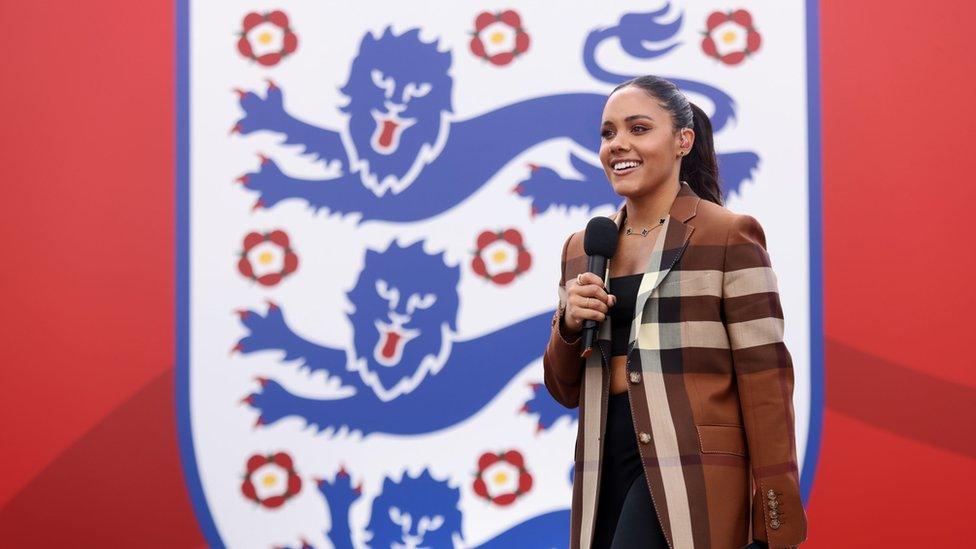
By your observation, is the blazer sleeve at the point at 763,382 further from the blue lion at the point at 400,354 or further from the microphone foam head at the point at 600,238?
the blue lion at the point at 400,354

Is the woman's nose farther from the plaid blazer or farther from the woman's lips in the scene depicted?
the plaid blazer

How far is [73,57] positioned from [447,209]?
4.27 feet

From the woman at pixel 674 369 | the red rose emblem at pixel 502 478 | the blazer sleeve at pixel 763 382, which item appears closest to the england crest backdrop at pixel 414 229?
the red rose emblem at pixel 502 478

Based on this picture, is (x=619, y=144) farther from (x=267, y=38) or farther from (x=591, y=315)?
(x=267, y=38)

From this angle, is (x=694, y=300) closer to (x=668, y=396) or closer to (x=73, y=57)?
(x=668, y=396)

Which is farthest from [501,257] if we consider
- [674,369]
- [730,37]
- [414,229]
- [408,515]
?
[674,369]

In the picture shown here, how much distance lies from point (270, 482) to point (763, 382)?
1.84 meters

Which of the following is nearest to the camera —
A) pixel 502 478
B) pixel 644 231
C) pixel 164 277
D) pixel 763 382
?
pixel 763 382

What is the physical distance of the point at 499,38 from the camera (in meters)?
3.14

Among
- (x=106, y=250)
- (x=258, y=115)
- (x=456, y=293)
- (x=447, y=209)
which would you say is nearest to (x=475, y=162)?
(x=447, y=209)

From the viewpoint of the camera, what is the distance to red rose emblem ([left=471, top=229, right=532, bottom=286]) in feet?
10.1

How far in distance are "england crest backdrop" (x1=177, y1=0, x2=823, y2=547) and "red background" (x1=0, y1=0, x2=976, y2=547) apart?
86mm

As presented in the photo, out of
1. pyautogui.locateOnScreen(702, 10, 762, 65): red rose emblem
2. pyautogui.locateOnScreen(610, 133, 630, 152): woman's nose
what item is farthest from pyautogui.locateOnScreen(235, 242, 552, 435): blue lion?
pyautogui.locateOnScreen(610, 133, 630, 152): woman's nose

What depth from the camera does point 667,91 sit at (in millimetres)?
1880
